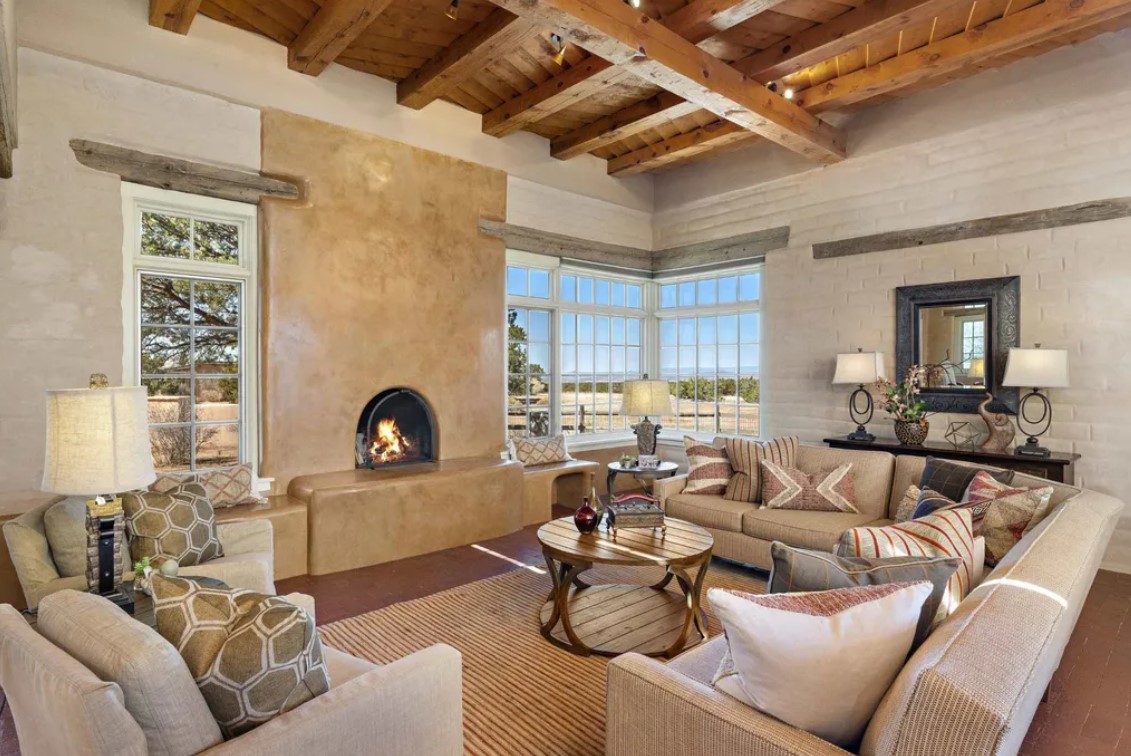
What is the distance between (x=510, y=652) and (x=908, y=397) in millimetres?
3809

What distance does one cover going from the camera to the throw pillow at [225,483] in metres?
3.95

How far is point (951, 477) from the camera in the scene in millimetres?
3342

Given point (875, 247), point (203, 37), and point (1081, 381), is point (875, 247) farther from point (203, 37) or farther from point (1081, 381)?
point (203, 37)

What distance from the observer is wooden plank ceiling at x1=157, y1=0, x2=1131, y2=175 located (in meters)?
3.54

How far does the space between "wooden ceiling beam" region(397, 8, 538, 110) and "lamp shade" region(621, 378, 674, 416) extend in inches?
104

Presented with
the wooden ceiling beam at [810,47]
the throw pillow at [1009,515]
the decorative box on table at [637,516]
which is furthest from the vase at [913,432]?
the wooden ceiling beam at [810,47]

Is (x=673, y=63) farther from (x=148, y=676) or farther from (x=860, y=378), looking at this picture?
(x=148, y=676)

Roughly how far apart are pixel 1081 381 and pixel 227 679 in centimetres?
539

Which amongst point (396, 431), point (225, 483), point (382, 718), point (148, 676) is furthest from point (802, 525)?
point (225, 483)

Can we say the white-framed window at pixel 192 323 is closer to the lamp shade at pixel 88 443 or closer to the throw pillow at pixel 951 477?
Result: the lamp shade at pixel 88 443

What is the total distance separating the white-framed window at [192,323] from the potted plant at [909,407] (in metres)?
4.89

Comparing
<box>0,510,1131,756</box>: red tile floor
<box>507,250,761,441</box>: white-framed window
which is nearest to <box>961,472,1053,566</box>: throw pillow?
<box>0,510,1131,756</box>: red tile floor

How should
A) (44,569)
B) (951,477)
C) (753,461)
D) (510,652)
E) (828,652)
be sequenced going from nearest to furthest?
(828,652) → (44,569) → (510,652) → (951,477) → (753,461)

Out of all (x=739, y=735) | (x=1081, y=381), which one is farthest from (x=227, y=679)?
(x=1081, y=381)
